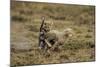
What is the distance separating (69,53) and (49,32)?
1.39 ft

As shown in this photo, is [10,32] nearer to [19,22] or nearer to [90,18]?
[19,22]

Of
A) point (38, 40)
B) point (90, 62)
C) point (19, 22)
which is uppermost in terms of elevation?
point (19, 22)

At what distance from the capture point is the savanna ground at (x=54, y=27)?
8.14 feet

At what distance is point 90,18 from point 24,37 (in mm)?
1036

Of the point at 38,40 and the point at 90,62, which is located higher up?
the point at 38,40

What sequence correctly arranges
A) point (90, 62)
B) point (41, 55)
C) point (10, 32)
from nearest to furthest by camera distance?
point (10, 32), point (41, 55), point (90, 62)

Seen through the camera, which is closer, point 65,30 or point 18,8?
point 18,8

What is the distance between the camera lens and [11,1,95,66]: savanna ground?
8.14 ft

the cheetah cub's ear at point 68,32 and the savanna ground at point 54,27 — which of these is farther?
the cheetah cub's ear at point 68,32

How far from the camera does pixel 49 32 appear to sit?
2.64m

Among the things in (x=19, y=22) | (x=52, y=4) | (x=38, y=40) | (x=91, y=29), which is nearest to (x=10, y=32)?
(x=19, y=22)

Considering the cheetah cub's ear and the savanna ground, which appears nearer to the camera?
the savanna ground

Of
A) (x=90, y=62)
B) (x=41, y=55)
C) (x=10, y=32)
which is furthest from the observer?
(x=90, y=62)

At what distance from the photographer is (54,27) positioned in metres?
2.66
